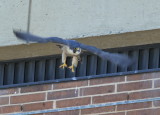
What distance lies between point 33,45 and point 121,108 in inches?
36.2

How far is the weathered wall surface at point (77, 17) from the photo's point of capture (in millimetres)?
6121

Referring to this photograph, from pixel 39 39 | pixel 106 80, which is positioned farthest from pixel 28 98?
pixel 39 39

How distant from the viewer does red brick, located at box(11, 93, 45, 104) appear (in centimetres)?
653

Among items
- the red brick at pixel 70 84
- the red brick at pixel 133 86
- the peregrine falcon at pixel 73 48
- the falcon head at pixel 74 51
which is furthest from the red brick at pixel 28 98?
the falcon head at pixel 74 51

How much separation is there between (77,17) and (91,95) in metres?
0.67

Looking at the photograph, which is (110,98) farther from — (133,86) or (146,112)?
(146,112)

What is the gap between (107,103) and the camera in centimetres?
631

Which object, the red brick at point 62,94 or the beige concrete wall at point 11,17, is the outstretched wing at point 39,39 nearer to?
the beige concrete wall at point 11,17

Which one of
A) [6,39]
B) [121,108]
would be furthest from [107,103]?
[6,39]

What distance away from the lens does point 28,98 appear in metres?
6.57

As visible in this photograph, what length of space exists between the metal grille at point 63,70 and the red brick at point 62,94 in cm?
17

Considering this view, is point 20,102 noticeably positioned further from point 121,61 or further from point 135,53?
point 121,61

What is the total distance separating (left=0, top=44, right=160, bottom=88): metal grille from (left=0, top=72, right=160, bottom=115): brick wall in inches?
5.0

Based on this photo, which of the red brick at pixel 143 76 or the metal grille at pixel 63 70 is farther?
the metal grille at pixel 63 70
